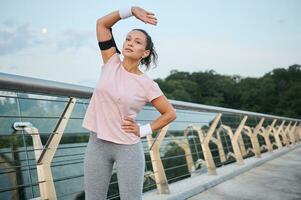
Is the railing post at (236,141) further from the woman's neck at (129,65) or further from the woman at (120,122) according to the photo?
the woman's neck at (129,65)

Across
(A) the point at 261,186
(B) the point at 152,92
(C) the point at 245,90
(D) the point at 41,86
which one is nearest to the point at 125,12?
(B) the point at 152,92

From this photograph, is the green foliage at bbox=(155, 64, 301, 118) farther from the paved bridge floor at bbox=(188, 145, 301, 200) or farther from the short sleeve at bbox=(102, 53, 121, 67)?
the short sleeve at bbox=(102, 53, 121, 67)

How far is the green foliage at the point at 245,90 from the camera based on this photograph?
67.0 m

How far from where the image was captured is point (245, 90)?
7556cm

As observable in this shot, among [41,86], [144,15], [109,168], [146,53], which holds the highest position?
[144,15]

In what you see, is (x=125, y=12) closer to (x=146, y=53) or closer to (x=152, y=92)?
(x=146, y=53)

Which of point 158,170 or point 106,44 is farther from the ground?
point 106,44

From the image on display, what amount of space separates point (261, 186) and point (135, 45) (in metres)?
3.10

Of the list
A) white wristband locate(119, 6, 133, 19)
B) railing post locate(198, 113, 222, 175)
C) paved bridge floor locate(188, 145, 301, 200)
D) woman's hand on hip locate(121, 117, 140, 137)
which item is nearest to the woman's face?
white wristband locate(119, 6, 133, 19)

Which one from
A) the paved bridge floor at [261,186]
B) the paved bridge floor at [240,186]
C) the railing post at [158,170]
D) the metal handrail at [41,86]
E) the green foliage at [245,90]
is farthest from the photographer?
the green foliage at [245,90]

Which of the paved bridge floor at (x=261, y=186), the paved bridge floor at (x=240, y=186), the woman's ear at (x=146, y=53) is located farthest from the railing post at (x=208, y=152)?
the woman's ear at (x=146, y=53)

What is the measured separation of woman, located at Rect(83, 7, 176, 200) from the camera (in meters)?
1.78

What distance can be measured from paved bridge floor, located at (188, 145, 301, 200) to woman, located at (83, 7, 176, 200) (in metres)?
1.83

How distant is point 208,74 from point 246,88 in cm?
1275
